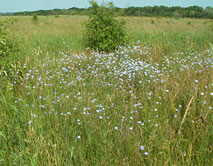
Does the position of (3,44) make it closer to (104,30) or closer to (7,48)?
(7,48)

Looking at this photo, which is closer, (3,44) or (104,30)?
(3,44)

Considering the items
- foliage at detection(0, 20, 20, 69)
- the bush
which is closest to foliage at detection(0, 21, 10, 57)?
foliage at detection(0, 20, 20, 69)

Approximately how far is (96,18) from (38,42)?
286 cm

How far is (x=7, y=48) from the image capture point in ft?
15.6

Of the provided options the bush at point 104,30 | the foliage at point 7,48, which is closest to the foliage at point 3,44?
the foliage at point 7,48

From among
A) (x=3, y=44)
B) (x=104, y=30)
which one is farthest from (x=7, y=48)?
(x=104, y=30)

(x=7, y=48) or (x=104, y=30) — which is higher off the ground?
(x=104, y=30)

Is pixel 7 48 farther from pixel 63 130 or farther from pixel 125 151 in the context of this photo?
pixel 125 151

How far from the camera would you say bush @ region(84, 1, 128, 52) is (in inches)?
303

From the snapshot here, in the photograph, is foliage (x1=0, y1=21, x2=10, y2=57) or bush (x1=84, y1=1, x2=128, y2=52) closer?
foliage (x1=0, y1=21, x2=10, y2=57)

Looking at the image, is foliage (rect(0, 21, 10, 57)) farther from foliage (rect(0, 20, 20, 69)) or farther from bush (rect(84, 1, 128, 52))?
bush (rect(84, 1, 128, 52))

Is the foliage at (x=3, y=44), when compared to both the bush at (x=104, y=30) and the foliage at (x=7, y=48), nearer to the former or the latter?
the foliage at (x=7, y=48)

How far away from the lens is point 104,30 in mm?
7777

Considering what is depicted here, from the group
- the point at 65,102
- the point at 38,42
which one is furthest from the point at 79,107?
the point at 38,42
